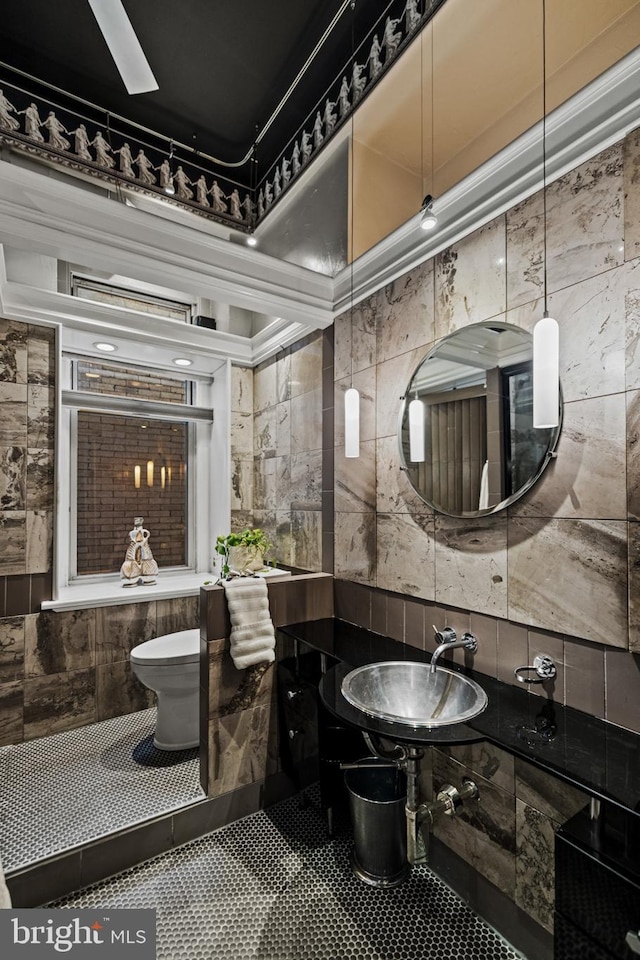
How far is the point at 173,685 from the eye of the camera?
7.36ft

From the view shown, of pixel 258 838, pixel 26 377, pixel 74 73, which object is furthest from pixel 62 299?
pixel 258 838

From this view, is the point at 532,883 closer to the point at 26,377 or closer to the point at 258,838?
the point at 258,838

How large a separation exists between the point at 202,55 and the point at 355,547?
2.13 meters

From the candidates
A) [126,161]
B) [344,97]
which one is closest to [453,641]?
[344,97]

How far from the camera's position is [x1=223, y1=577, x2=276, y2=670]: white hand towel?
1866 mm

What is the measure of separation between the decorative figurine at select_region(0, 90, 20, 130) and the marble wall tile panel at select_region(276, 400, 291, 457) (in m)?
1.72

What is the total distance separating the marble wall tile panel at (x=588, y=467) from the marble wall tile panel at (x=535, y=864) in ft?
3.10

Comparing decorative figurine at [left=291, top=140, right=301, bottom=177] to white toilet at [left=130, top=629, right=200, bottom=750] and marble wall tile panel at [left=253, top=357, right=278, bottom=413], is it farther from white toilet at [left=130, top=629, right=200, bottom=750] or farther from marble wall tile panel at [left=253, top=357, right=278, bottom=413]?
white toilet at [left=130, top=629, right=200, bottom=750]

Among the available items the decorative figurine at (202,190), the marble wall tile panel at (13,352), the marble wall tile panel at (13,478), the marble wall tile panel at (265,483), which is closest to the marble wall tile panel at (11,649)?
the marble wall tile panel at (13,478)

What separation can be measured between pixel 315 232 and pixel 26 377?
5.75ft

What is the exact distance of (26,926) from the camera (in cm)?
129

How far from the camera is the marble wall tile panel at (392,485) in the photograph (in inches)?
74.2

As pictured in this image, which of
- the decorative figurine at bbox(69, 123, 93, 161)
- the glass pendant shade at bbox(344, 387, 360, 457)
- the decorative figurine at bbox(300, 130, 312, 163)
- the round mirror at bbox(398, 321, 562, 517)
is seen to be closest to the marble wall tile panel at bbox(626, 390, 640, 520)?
the round mirror at bbox(398, 321, 562, 517)

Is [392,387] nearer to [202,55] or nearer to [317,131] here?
[317,131]
